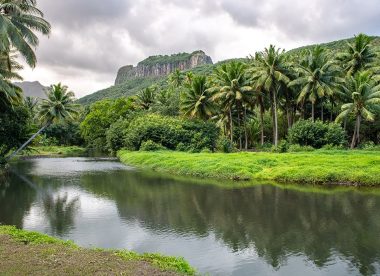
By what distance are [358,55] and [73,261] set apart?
46757mm

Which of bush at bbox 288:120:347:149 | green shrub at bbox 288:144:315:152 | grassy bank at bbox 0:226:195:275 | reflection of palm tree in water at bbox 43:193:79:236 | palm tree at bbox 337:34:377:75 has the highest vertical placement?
palm tree at bbox 337:34:377:75

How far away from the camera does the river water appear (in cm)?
1245

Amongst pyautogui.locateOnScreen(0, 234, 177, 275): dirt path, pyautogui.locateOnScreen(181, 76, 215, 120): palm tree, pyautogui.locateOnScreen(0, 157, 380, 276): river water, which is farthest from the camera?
pyautogui.locateOnScreen(181, 76, 215, 120): palm tree

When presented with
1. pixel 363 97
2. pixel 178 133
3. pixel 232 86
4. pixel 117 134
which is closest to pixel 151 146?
pixel 178 133

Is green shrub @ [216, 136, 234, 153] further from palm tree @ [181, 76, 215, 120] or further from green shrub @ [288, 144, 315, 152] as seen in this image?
green shrub @ [288, 144, 315, 152]

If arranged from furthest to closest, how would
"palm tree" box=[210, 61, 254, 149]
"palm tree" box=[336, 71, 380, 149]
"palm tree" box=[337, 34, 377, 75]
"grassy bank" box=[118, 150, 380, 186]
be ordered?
"palm tree" box=[337, 34, 377, 75], "palm tree" box=[210, 61, 254, 149], "palm tree" box=[336, 71, 380, 149], "grassy bank" box=[118, 150, 380, 186]

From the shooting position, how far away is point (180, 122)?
170 ft

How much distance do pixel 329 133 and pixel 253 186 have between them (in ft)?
61.0

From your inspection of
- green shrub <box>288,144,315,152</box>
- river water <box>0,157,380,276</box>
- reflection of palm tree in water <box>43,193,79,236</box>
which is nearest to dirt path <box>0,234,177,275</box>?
river water <box>0,157,380,276</box>

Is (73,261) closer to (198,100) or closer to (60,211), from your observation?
(60,211)

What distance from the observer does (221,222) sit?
1736cm

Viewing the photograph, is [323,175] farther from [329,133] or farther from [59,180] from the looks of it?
[59,180]

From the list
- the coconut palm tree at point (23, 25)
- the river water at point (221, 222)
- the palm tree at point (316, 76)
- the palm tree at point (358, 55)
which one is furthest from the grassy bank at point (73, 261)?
the palm tree at point (358, 55)

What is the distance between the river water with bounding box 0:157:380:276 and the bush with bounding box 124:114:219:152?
19.7m
